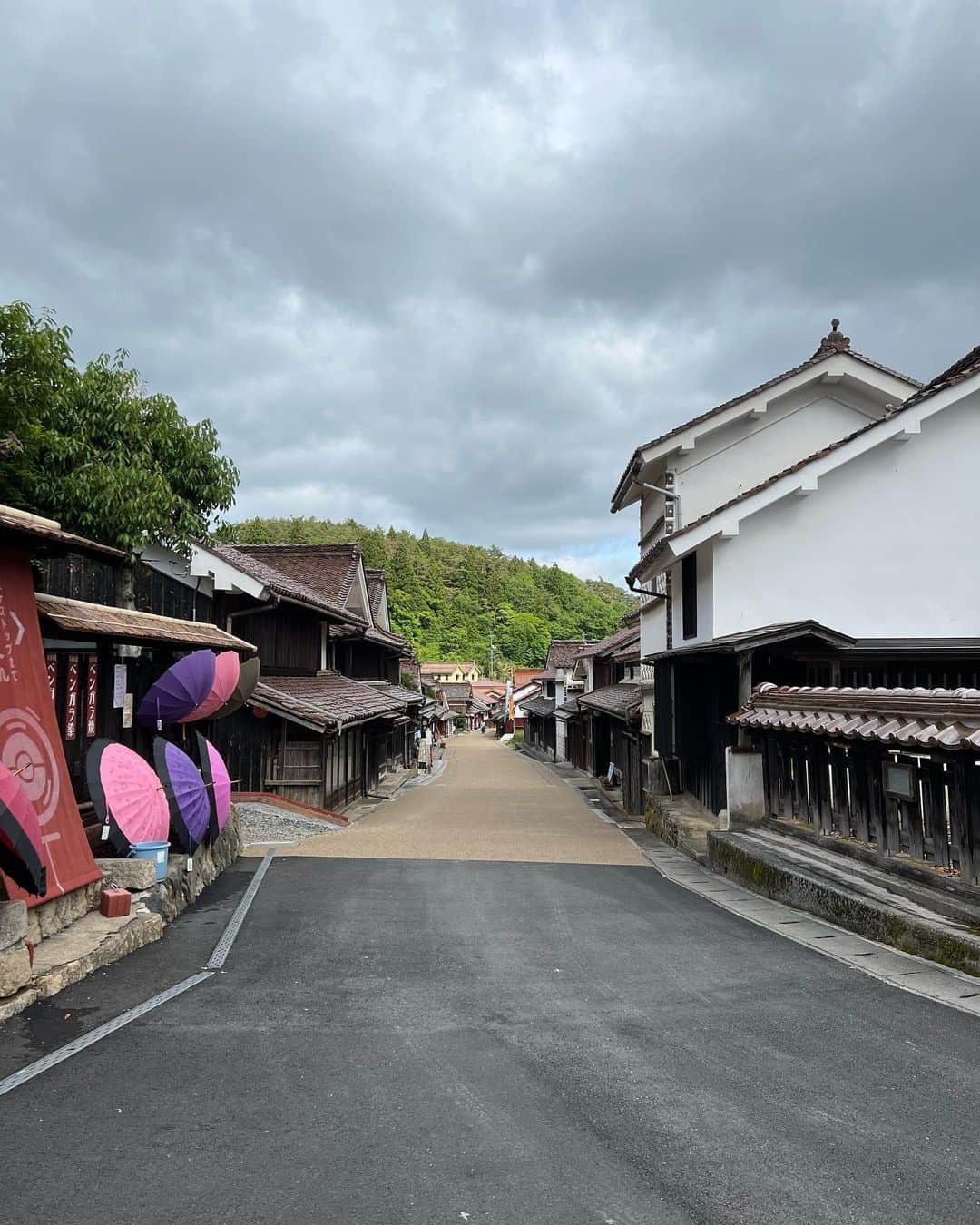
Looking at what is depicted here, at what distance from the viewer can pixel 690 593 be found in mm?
17484

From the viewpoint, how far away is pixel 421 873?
1283 centimetres

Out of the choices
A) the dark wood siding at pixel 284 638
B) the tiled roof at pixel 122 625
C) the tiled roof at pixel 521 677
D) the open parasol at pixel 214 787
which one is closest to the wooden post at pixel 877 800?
the open parasol at pixel 214 787

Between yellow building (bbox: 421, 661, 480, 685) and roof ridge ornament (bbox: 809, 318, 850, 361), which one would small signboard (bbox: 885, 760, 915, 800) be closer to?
roof ridge ornament (bbox: 809, 318, 850, 361)

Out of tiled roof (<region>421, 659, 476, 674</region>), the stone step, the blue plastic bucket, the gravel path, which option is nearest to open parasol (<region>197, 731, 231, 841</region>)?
the blue plastic bucket

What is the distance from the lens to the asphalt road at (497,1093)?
367cm

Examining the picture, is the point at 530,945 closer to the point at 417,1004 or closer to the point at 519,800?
the point at 417,1004

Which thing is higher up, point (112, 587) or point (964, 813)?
point (112, 587)

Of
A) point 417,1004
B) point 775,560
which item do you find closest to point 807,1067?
point 417,1004

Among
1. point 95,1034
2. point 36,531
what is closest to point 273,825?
point 36,531

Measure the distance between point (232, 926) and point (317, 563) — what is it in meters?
22.5

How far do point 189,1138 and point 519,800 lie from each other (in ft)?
78.5

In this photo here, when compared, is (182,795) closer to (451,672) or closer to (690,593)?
(690,593)

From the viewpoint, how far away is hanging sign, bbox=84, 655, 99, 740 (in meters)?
10.8

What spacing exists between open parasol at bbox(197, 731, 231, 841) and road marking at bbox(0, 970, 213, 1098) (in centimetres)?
457
